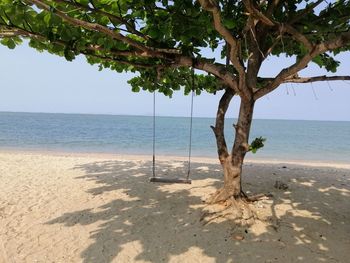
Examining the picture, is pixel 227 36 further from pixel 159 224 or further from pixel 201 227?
pixel 159 224

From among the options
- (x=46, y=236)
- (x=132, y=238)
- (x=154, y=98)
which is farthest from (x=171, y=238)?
(x=154, y=98)

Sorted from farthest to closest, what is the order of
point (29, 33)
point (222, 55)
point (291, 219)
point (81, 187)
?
point (81, 187) → point (222, 55) → point (291, 219) → point (29, 33)

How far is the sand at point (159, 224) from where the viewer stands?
17.0 feet

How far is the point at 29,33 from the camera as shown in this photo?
5.11m

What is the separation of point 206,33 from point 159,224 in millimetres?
3260

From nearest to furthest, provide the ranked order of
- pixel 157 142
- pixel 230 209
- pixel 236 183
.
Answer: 1. pixel 230 209
2. pixel 236 183
3. pixel 157 142

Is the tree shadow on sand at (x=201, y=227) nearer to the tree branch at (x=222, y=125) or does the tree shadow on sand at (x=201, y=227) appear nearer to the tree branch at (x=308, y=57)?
the tree branch at (x=222, y=125)

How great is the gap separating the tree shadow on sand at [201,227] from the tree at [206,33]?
0.64m

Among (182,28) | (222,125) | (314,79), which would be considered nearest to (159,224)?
(222,125)

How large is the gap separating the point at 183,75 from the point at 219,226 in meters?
4.19

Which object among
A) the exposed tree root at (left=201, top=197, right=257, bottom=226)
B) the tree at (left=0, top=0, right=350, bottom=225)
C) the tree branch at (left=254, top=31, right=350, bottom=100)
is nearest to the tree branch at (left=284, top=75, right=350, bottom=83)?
the tree at (left=0, top=0, right=350, bottom=225)

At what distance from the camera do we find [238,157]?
653cm

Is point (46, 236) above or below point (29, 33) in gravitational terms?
below

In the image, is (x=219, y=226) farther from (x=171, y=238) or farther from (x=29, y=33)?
(x=29, y=33)
